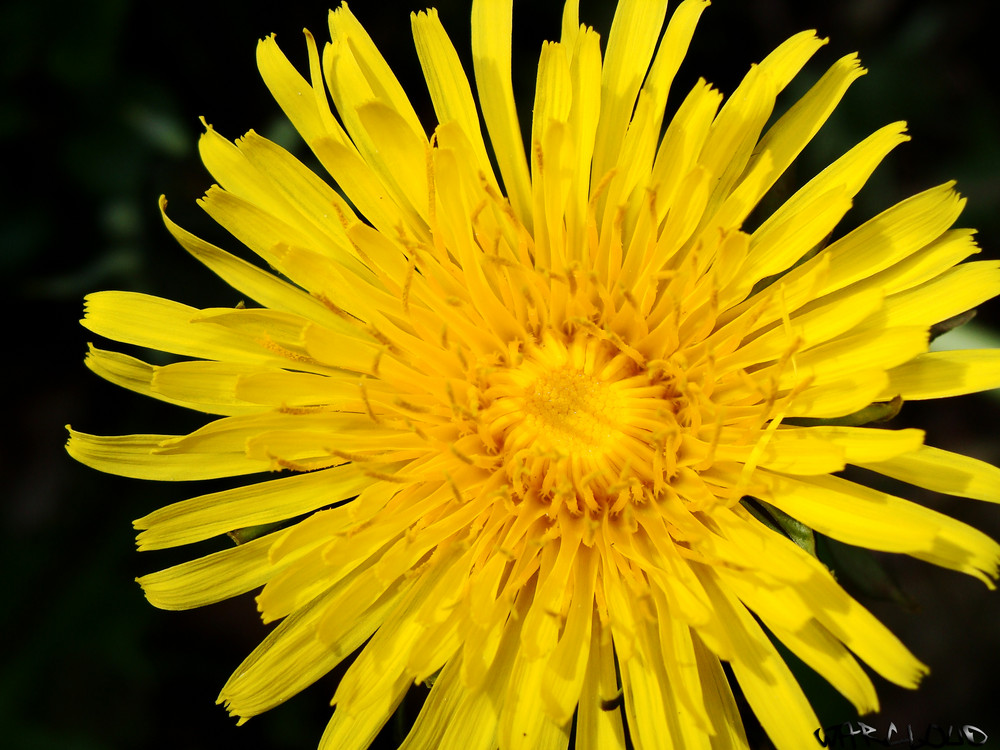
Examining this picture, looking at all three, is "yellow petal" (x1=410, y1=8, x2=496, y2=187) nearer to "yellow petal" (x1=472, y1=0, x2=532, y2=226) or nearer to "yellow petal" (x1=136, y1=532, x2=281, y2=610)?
"yellow petal" (x1=472, y1=0, x2=532, y2=226)

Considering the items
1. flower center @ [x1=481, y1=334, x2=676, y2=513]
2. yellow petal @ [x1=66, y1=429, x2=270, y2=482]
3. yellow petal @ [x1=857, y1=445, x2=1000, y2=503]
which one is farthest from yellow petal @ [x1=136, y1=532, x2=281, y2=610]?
yellow petal @ [x1=857, y1=445, x2=1000, y2=503]

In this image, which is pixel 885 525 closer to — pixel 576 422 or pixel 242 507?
pixel 576 422

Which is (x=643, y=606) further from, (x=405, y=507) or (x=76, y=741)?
(x=76, y=741)

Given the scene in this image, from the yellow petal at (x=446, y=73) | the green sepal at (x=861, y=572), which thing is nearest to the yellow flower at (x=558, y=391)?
the yellow petal at (x=446, y=73)

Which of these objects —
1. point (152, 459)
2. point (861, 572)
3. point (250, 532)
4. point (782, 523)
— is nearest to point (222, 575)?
point (250, 532)

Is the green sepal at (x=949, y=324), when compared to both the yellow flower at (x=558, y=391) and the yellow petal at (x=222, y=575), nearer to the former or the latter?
the yellow flower at (x=558, y=391)

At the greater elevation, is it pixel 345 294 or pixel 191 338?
pixel 191 338

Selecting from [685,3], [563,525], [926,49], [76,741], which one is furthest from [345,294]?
[926,49]
